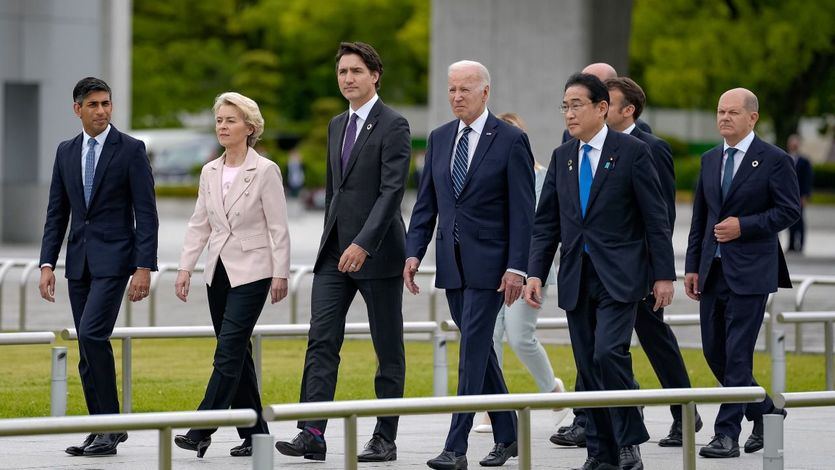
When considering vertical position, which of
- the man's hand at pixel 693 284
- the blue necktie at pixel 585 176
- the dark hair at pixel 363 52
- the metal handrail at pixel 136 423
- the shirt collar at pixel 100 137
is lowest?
the metal handrail at pixel 136 423

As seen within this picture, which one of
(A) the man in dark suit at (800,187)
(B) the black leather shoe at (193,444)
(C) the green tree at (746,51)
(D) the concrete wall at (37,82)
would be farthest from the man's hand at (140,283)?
(C) the green tree at (746,51)

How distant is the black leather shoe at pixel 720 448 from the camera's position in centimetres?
927

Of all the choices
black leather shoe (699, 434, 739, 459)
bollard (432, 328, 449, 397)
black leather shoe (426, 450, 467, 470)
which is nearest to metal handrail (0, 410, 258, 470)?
black leather shoe (426, 450, 467, 470)

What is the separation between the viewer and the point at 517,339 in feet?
33.9

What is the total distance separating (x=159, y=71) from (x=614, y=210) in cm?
5248

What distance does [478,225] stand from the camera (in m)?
8.80

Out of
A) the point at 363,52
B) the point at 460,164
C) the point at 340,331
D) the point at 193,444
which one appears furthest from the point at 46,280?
the point at 460,164

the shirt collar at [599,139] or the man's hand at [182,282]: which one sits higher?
the shirt collar at [599,139]

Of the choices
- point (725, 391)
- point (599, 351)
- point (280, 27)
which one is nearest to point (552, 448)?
point (599, 351)

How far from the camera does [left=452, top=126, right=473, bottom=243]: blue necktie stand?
886 cm

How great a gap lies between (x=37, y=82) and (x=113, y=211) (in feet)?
73.4

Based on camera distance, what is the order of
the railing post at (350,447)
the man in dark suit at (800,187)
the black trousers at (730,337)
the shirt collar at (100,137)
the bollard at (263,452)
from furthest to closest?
the man in dark suit at (800,187)
the black trousers at (730,337)
the shirt collar at (100,137)
the railing post at (350,447)
the bollard at (263,452)

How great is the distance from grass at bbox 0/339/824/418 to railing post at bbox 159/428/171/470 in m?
4.76

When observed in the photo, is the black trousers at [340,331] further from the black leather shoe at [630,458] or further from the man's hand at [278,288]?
the black leather shoe at [630,458]
